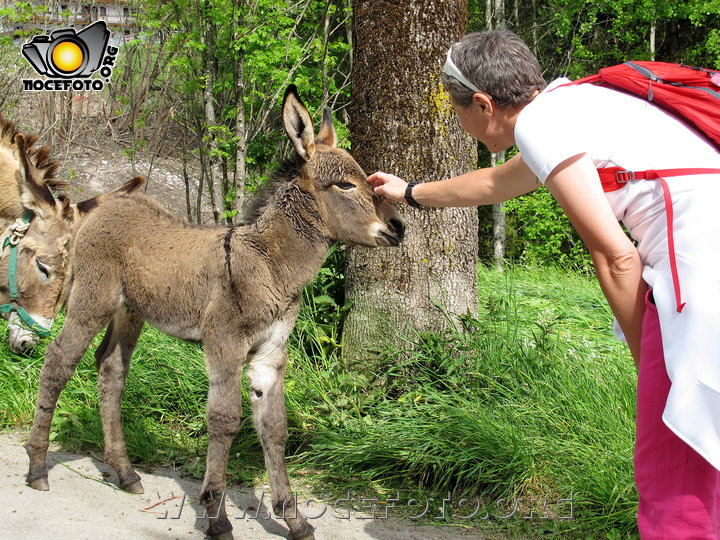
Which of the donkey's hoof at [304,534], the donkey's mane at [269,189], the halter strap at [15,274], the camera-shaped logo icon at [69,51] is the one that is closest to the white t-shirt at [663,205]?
the donkey's mane at [269,189]

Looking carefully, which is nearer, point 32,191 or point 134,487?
point 134,487

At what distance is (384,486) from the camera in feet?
14.0

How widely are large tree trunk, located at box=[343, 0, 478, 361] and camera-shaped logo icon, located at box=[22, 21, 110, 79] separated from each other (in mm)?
7128

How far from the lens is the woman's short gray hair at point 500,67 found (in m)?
2.60

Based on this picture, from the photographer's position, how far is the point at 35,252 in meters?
5.59

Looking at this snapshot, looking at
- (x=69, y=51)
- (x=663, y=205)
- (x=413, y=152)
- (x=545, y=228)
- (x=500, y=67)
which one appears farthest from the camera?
(x=545, y=228)

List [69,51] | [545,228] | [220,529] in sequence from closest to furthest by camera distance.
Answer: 1. [220,529]
2. [69,51]
3. [545,228]

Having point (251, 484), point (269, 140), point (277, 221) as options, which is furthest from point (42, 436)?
point (269, 140)

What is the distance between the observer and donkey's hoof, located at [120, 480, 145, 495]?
422cm

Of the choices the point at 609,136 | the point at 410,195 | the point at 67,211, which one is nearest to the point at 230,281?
the point at 410,195

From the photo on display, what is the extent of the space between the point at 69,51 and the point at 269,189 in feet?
27.0

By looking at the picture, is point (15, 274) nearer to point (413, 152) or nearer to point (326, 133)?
point (326, 133)

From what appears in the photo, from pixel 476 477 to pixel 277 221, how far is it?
1.84 metres

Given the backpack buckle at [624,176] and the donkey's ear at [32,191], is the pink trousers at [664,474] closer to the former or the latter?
the backpack buckle at [624,176]
